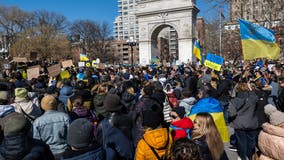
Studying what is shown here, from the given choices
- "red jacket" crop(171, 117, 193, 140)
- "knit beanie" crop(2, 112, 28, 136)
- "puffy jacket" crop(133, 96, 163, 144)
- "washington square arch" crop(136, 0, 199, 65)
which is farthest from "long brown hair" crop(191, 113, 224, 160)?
"washington square arch" crop(136, 0, 199, 65)

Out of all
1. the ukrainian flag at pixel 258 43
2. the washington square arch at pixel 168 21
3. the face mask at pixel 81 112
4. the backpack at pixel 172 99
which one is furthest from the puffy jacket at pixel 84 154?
the washington square arch at pixel 168 21

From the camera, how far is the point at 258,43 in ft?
23.6

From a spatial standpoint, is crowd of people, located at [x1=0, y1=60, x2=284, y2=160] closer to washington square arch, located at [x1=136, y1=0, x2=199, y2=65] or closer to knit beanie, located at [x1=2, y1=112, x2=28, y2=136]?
knit beanie, located at [x1=2, y1=112, x2=28, y2=136]

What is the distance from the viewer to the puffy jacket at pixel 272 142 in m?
2.75

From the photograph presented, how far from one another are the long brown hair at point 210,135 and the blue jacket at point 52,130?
1958mm

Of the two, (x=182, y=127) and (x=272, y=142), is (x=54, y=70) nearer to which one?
(x=182, y=127)

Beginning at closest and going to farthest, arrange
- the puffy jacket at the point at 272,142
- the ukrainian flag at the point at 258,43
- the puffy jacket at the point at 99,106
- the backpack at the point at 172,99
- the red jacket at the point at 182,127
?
the puffy jacket at the point at 272,142 < the red jacket at the point at 182,127 < the puffy jacket at the point at 99,106 < the backpack at the point at 172,99 < the ukrainian flag at the point at 258,43

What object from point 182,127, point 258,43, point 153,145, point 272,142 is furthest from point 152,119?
point 258,43

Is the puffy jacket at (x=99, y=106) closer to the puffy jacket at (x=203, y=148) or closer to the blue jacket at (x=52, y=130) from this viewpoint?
the blue jacket at (x=52, y=130)

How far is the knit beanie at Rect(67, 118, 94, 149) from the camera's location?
2648 mm

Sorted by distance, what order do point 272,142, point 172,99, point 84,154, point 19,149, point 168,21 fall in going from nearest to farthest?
1. point 19,149
2. point 84,154
3. point 272,142
4. point 172,99
5. point 168,21

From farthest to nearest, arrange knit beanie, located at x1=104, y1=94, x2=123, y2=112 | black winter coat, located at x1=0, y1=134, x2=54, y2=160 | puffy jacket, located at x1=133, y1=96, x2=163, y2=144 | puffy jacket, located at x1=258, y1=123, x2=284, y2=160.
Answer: puffy jacket, located at x1=133, y1=96, x2=163, y2=144
knit beanie, located at x1=104, y1=94, x2=123, y2=112
puffy jacket, located at x1=258, y1=123, x2=284, y2=160
black winter coat, located at x1=0, y1=134, x2=54, y2=160

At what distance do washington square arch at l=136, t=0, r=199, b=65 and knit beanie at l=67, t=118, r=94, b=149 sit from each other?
33561 mm

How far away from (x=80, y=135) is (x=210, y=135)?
1491 mm
